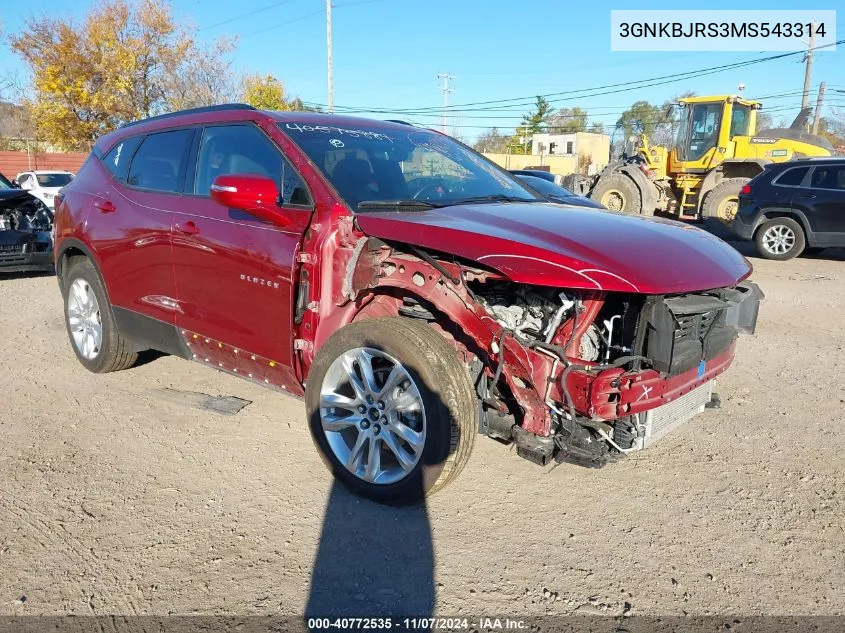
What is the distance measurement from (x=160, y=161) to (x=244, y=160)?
894mm

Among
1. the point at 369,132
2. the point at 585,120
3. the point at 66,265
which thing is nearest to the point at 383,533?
the point at 369,132

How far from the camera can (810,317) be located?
7.38 metres

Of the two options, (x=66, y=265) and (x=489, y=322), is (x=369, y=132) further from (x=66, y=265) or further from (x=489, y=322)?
(x=66, y=265)

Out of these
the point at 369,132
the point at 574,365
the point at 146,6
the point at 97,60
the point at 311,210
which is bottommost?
the point at 574,365

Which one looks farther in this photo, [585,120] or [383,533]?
[585,120]

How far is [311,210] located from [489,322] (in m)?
1.15

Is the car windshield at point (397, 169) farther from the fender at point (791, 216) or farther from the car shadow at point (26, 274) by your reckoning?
the fender at point (791, 216)

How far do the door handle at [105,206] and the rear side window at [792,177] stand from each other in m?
11.1

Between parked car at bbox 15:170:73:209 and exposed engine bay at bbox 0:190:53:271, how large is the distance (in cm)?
917

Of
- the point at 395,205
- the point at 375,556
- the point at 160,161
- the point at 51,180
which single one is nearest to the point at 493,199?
the point at 395,205

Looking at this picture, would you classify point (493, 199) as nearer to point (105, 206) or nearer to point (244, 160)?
point (244, 160)

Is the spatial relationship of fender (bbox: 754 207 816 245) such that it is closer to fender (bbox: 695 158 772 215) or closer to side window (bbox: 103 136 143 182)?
fender (bbox: 695 158 772 215)

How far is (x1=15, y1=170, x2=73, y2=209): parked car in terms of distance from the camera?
1778 centimetres

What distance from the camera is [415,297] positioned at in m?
3.24
